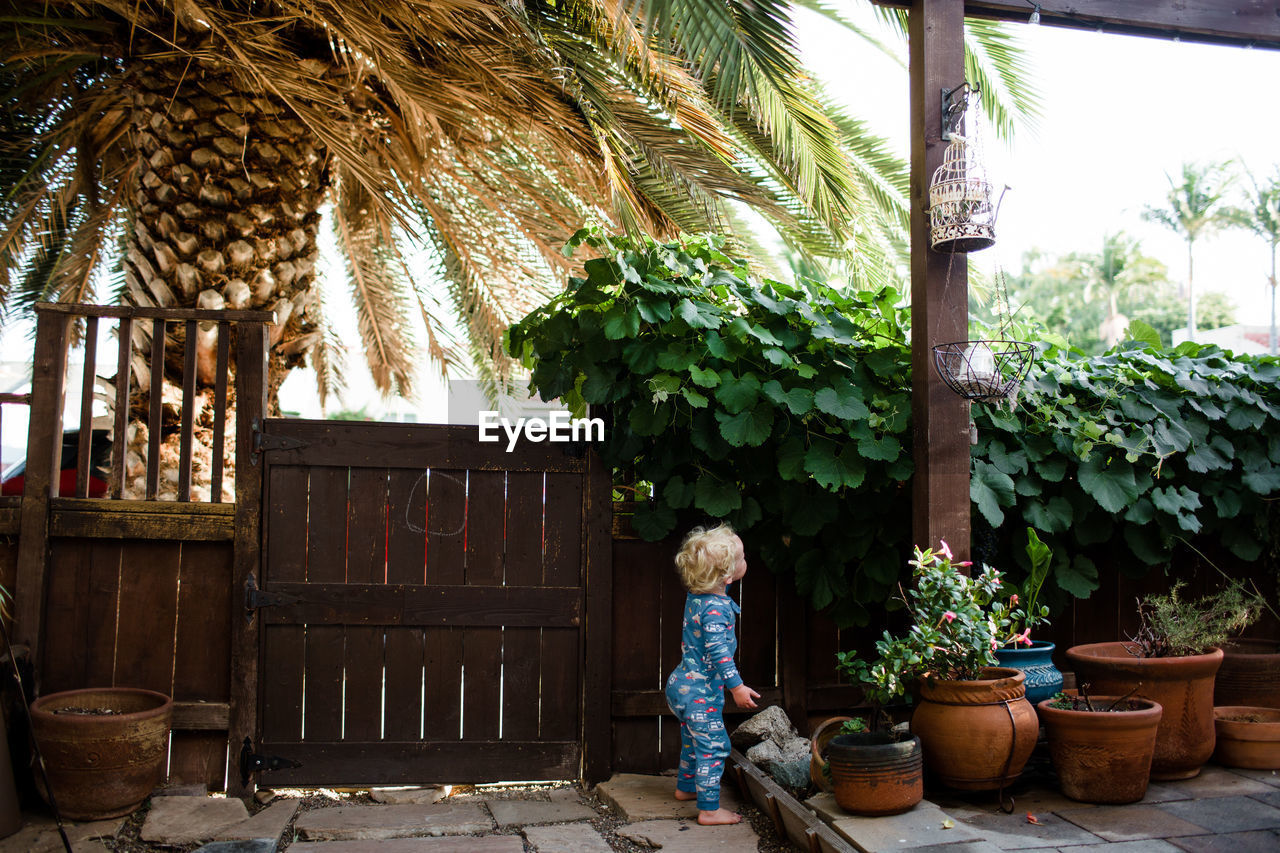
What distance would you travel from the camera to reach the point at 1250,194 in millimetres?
24859

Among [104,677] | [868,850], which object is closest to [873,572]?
[868,850]

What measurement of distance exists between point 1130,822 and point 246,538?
3.18 metres

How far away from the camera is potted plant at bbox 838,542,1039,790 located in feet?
9.13

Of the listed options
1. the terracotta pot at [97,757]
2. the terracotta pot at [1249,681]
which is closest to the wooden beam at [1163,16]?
the terracotta pot at [1249,681]

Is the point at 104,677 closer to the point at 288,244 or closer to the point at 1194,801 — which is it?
the point at 288,244

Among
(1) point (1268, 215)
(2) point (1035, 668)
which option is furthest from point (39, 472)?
(1) point (1268, 215)

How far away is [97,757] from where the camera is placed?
302 centimetres

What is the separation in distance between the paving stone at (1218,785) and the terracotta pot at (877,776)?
0.97m

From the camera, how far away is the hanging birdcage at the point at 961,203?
2969 millimetres

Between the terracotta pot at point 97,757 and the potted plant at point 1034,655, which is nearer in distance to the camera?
the terracotta pot at point 97,757

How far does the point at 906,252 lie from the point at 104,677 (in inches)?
212

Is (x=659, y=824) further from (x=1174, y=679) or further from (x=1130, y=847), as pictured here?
(x=1174, y=679)

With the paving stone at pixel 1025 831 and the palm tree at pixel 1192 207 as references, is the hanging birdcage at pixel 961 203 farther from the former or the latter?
the palm tree at pixel 1192 207

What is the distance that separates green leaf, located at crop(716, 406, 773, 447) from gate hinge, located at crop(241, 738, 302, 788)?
82.6 inches
